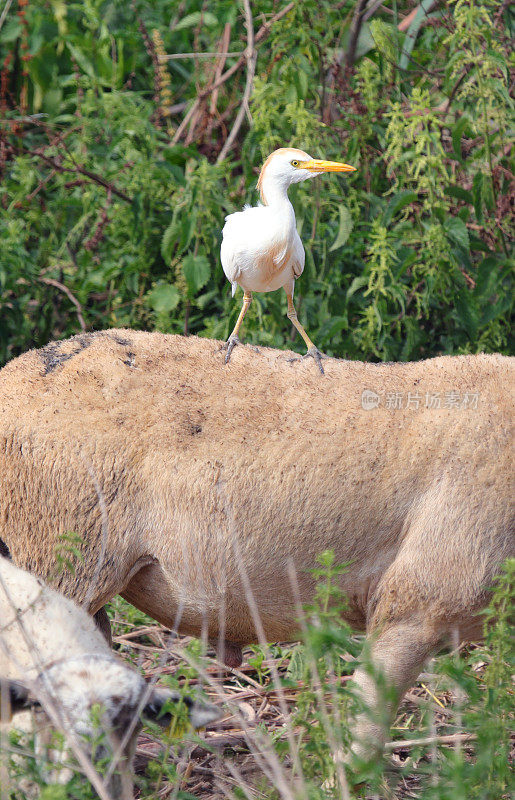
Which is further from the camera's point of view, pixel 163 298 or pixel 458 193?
pixel 163 298

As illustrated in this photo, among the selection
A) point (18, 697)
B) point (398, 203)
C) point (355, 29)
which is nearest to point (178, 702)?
point (18, 697)

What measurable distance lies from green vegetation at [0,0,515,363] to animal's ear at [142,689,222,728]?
2.15 metres

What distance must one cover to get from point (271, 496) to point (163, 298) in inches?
84.4

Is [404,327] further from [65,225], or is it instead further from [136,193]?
[65,225]

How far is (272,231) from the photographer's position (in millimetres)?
2777

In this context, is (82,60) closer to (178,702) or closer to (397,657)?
(397,657)

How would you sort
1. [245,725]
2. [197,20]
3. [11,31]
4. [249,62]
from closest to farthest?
[245,725] < [249,62] < [197,20] < [11,31]

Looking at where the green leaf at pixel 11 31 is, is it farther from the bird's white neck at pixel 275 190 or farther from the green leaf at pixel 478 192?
the bird's white neck at pixel 275 190

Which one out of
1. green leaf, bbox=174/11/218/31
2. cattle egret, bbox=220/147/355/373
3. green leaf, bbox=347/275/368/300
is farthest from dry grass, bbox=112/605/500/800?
green leaf, bbox=174/11/218/31

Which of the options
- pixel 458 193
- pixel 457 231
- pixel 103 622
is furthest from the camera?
pixel 458 193

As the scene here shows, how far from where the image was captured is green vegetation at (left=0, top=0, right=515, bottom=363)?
4.39 metres

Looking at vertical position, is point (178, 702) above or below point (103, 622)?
above

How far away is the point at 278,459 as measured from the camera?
2.92 m

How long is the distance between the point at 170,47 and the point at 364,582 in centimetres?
502
